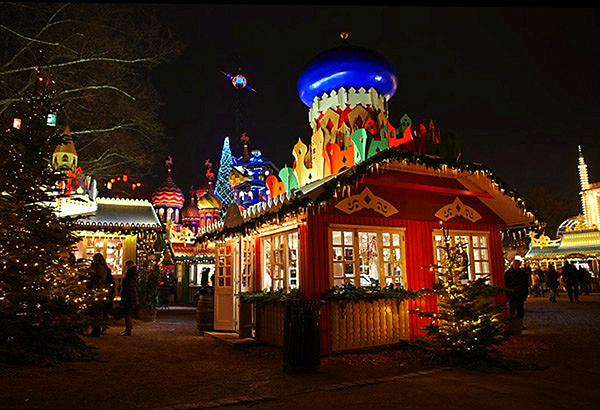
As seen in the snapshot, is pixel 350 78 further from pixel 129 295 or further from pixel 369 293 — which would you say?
pixel 129 295

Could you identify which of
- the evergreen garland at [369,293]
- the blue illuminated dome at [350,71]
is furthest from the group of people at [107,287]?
the blue illuminated dome at [350,71]

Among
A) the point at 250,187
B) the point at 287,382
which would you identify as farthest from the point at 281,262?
the point at 250,187

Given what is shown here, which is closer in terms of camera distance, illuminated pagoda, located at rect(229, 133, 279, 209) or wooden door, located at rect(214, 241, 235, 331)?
wooden door, located at rect(214, 241, 235, 331)

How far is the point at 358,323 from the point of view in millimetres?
8477

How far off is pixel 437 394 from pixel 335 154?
6.40m

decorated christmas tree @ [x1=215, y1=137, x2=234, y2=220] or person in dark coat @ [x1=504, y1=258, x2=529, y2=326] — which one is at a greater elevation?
decorated christmas tree @ [x1=215, y1=137, x2=234, y2=220]

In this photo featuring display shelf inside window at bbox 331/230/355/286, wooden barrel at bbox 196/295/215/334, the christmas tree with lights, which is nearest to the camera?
the christmas tree with lights

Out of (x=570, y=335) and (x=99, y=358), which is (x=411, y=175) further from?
(x=99, y=358)

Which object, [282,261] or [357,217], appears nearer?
[357,217]

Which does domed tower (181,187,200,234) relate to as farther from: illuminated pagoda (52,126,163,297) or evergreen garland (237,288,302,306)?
evergreen garland (237,288,302,306)

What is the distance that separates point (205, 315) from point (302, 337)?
5.52 metres

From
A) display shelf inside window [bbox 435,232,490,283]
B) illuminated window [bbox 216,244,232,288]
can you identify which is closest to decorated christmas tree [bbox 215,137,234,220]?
illuminated window [bbox 216,244,232,288]

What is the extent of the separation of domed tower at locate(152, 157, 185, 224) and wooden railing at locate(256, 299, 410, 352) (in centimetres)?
2693

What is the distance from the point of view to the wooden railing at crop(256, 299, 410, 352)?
27.0ft
